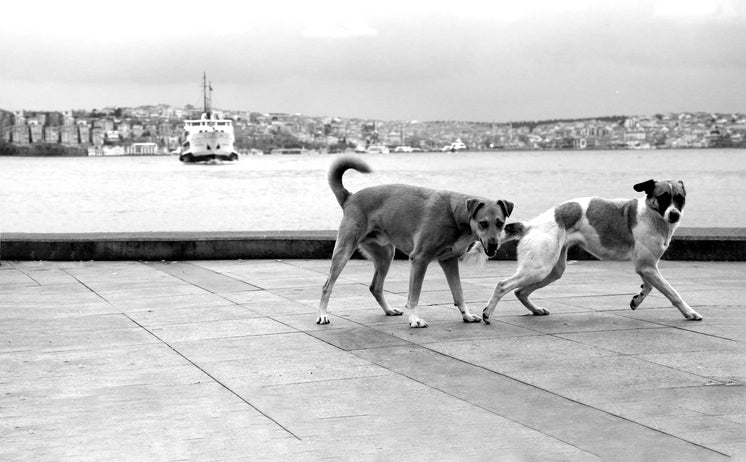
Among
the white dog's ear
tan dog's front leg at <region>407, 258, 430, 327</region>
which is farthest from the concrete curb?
tan dog's front leg at <region>407, 258, 430, 327</region>

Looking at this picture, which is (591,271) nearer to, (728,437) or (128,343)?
(128,343)

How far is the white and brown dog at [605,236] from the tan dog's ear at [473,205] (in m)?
0.44

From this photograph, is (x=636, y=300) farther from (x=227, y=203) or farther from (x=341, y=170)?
(x=227, y=203)

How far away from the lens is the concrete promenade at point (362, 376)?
5.46 meters

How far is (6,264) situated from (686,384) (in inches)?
384

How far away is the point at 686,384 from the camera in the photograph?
6684mm

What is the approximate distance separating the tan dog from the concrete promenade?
33 centimetres

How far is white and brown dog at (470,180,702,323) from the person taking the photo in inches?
358

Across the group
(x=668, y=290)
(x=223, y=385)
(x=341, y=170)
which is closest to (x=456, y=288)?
(x=341, y=170)

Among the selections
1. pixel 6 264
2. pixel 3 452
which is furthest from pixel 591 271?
pixel 3 452

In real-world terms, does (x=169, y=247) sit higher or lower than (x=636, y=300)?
lower

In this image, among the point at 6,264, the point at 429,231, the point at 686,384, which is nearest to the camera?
the point at 686,384

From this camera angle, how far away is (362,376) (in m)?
7.06

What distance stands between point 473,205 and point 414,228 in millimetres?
615
